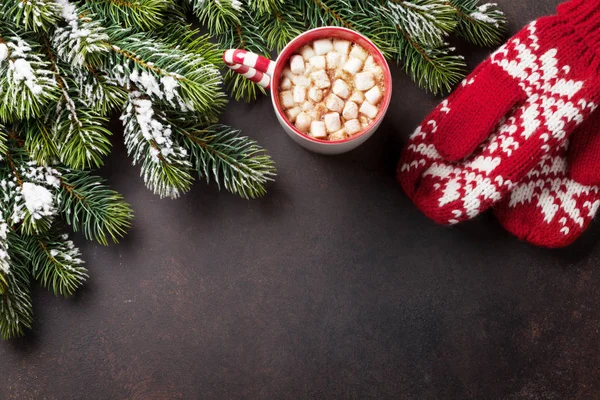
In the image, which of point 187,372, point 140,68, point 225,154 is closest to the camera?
point 140,68

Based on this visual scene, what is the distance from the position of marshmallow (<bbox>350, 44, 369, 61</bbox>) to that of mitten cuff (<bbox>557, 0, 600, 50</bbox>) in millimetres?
348

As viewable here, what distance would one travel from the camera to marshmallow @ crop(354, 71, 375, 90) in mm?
745

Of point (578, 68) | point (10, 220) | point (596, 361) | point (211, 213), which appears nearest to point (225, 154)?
point (211, 213)

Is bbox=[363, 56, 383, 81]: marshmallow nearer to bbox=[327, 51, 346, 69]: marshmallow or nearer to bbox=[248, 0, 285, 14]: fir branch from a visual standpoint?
bbox=[327, 51, 346, 69]: marshmallow

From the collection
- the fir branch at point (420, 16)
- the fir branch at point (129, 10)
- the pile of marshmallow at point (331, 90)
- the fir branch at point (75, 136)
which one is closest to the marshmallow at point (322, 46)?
the pile of marshmallow at point (331, 90)

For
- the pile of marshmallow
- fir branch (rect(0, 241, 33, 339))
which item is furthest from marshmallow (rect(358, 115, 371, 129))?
fir branch (rect(0, 241, 33, 339))

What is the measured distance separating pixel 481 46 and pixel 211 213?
0.61 meters

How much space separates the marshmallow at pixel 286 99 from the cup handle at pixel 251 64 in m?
0.03

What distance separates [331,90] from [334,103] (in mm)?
24

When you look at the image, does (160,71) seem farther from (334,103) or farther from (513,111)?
(513,111)

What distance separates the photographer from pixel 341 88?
74 cm

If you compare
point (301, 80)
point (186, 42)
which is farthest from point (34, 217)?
point (301, 80)

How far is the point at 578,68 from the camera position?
31.1 inches

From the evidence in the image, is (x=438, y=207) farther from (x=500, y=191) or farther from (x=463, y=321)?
(x=463, y=321)
